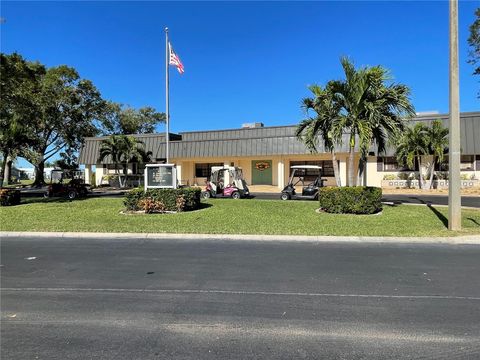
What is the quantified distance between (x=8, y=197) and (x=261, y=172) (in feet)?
72.2

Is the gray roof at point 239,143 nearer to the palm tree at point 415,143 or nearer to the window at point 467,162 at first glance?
the window at point 467,162

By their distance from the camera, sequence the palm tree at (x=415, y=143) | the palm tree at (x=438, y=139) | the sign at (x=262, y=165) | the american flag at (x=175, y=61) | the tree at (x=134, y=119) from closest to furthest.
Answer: the american flag at (x=175, y=61), the palm tree at (x=438, y=139), the palm tree at (x=415, y=143), the sign at (x=262, y=165), the tree at (x=134, y=119)

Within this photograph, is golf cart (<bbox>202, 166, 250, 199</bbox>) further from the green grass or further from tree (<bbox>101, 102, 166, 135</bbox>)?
tree (<bbox>101, 102, 166, 135</bbox>)

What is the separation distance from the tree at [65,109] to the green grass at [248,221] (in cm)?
2260

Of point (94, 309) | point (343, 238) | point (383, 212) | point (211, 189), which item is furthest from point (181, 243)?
point (211, 189)

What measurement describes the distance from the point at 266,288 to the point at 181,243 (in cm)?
488

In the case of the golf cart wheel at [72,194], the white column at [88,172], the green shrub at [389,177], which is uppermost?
the white column at [88,172]

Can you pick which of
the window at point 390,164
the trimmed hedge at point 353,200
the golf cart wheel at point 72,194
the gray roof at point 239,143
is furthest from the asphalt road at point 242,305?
the gray roof at point 239,143

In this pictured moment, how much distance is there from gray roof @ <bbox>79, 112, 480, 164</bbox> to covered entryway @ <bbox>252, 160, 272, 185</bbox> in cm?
245

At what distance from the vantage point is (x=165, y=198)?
16.8 m

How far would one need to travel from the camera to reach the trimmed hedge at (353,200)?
1545 cm

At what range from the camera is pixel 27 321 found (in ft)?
16.2

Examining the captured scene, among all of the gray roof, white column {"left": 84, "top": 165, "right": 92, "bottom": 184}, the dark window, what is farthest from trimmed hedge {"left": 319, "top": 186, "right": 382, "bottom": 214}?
white column {"left": 84, "top": 165, "right": 92, "bottom": 184}

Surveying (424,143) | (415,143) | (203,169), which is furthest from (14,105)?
(424,143)
